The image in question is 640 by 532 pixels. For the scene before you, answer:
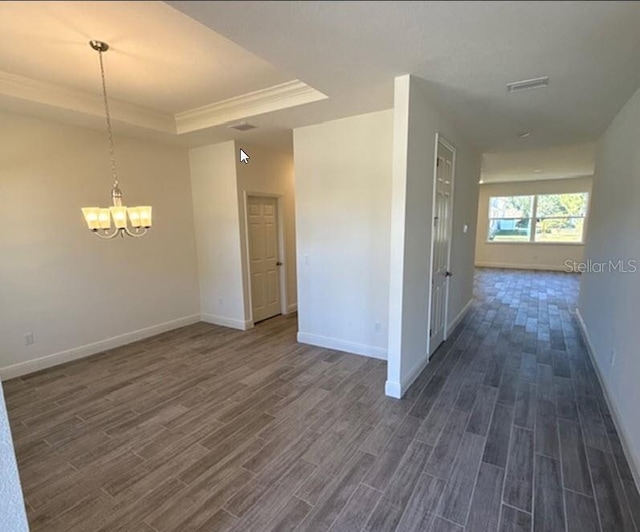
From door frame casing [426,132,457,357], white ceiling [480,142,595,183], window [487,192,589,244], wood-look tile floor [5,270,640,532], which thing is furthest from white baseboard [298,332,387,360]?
window [487,192,589,244]

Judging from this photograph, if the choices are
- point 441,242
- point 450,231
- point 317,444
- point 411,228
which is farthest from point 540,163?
point 317,444

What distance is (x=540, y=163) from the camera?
701cm

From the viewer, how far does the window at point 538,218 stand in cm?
946

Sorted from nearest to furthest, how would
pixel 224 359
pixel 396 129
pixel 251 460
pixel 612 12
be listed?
pixel 612 12 → pixel 251 460 → pixel 396 129 → pixel 224 359

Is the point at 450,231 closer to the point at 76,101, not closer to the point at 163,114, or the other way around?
the point at 163,114

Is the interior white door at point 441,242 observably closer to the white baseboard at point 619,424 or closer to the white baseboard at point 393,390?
the white baseboard at point 393,390

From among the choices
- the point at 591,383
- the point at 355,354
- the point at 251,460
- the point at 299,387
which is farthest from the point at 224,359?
the point at 591,383

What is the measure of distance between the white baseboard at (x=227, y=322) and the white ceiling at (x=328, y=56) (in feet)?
9.25

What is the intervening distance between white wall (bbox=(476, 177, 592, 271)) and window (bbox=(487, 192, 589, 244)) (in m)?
0.14

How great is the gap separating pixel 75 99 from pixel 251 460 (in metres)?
3.75

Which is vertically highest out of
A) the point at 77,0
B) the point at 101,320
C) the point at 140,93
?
the point at 140,93

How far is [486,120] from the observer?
12.1ft

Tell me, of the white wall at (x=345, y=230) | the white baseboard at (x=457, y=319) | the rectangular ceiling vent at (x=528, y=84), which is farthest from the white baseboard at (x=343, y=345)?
the rectangular ceiling vent at (x=528, y=84)

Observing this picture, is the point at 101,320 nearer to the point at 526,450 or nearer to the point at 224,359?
the point at 224,359
